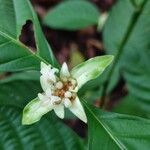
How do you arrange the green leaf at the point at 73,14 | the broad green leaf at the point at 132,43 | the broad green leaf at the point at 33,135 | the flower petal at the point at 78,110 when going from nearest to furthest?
the flower petal at the point at 78,110
the broad green leaf at the point at 33,135
the broad green leaf at the point at 132,43
the green leaf at the point at 73,14

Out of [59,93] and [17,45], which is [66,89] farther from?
[17,45]

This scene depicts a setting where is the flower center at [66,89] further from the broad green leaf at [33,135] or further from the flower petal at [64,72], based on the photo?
the broad green leaf at [33,135]

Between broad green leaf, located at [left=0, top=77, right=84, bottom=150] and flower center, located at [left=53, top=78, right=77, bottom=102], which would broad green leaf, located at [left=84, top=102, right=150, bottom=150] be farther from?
broad green leaf, located at [left=0, top=77, right=84, bottom=150]

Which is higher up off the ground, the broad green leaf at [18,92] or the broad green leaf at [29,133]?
the broad green leaf at [18,92]

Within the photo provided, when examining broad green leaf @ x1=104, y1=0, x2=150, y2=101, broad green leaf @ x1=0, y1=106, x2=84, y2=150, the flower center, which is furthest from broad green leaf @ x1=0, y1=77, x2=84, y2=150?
broad green leaf @ x1=104, y1=0, x2=150, y2=101

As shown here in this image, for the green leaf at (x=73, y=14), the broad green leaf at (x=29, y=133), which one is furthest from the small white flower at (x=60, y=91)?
the green leaf at (x=73, y=14)

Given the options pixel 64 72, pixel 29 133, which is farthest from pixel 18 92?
pixel 64 72
